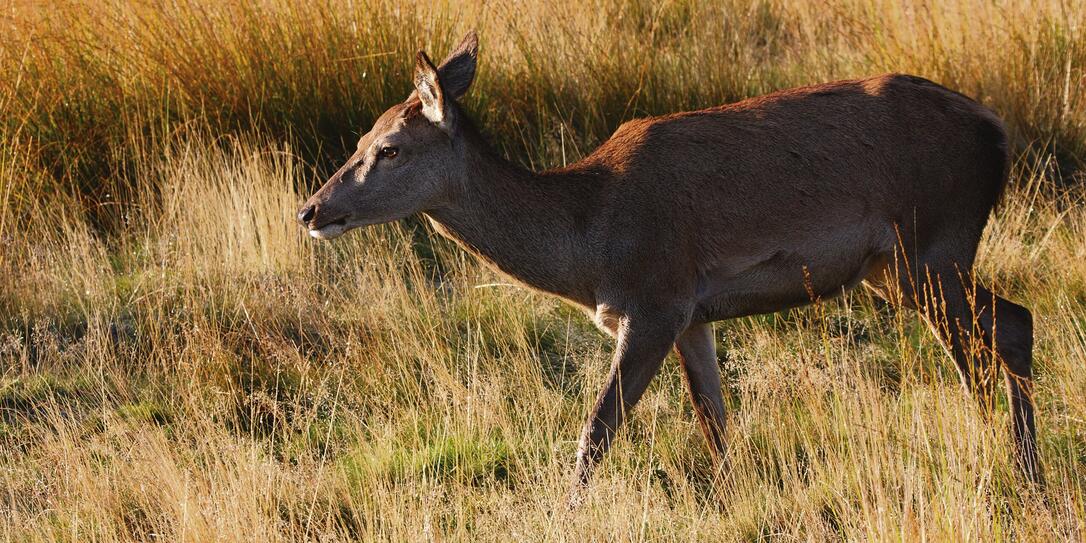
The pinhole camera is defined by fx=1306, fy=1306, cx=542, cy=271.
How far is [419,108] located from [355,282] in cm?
233

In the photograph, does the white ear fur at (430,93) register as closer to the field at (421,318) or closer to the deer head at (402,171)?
the deer head at (402,171)

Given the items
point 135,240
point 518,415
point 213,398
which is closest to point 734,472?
point 518,415

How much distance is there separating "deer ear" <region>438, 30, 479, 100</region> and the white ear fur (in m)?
0.37

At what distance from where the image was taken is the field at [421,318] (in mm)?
4945

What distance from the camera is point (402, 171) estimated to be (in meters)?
5.30

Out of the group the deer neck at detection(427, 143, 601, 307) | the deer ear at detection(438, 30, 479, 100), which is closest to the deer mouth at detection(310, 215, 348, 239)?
the deer neck at detection(427, 143, 601, 307)

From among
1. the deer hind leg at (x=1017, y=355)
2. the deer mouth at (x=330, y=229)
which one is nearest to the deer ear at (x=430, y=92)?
the deer mouth at (x=330, y=229)

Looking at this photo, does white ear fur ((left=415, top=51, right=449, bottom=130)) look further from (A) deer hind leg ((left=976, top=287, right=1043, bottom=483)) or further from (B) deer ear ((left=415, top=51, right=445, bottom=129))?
(A) deer hind leg ((left=976, top=287, right=1043, bottom=483))

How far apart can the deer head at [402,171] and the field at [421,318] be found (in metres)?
1.01

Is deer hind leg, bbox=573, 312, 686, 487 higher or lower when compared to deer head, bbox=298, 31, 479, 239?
lower

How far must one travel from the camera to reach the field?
4.95 m

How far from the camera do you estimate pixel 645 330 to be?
518 cm

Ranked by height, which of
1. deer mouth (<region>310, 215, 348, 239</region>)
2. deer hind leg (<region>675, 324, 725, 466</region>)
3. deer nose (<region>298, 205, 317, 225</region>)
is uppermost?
deer nose (<region>298, 205, 317, 225</region>)

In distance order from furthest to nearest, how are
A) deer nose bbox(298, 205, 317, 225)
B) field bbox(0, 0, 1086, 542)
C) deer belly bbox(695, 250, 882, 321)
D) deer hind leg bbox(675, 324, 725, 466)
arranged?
deer hind leg bbox(675, 324, 725, 466) < deer belly bbox(695, 250, 882, 321) < deer nose bbox(298, 205, 317, 225) < field bbox(0, 0, 1086, 542)
